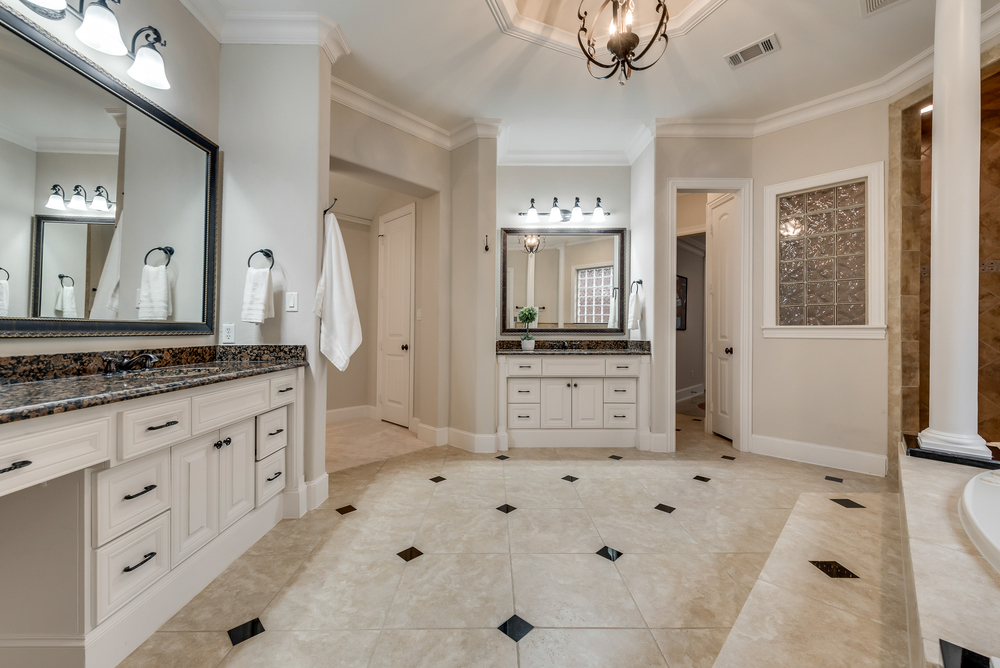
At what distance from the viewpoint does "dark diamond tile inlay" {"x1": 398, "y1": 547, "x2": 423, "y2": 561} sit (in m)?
1.83

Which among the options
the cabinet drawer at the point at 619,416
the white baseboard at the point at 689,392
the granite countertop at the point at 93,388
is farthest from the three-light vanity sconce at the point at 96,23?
the white baseboard at the point at 689,392

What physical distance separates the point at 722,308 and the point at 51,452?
177 inches

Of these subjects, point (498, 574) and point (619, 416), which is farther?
point (619, 416)

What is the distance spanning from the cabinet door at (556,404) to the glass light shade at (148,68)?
3102 millimetres

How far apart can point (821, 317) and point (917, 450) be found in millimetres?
1561

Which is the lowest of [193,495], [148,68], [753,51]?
[193,495]

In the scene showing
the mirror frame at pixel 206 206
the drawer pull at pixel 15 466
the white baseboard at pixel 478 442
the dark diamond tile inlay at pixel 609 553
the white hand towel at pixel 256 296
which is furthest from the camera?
the white baseboard at pixel 478 442

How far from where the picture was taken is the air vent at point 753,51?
255 centimetres

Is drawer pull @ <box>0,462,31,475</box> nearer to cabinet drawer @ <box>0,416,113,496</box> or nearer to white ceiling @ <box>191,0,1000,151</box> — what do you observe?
cabinet drawer @ <box>0,416,113,496</box>

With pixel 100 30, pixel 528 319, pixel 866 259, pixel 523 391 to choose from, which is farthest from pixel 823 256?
pixel 100 30

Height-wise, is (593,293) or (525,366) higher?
(593,293)

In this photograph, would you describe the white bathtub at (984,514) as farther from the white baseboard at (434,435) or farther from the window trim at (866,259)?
the white baseboard at (434,435)

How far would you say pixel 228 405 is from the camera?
1.70m

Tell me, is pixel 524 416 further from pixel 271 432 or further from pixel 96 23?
pixel 96 23
